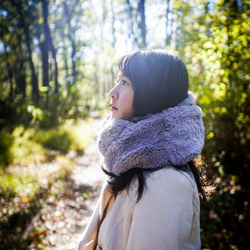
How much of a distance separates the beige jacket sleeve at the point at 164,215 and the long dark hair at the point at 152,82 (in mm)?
171

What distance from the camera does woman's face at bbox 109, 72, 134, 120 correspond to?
4.46 feet

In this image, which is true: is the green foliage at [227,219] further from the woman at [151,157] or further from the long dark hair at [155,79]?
the long dark hair at [155,79]

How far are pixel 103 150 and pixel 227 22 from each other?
311 cm

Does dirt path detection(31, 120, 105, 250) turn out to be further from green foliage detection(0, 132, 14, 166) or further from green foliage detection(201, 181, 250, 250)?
green foliage detection(201, 181, 250, 250)

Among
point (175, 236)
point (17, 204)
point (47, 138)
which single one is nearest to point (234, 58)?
point (175, 236)

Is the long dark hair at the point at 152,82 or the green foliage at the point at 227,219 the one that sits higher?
the long dark hair at the point at 152,82

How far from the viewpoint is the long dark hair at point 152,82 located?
1.29 metres

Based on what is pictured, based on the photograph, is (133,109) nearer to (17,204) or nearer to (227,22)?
(227,22)

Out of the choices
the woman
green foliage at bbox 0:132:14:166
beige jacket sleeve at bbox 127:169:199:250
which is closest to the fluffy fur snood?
the woman

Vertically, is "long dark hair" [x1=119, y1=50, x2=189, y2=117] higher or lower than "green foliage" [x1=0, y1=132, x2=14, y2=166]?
higher

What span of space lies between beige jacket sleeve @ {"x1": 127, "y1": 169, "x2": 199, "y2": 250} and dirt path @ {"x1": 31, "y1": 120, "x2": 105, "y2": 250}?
2.57 meters

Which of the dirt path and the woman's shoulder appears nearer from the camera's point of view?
the woman's shoulder

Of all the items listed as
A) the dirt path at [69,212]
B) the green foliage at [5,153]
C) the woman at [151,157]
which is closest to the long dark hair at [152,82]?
the woman at [151,157]

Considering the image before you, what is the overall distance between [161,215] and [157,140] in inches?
15.3
